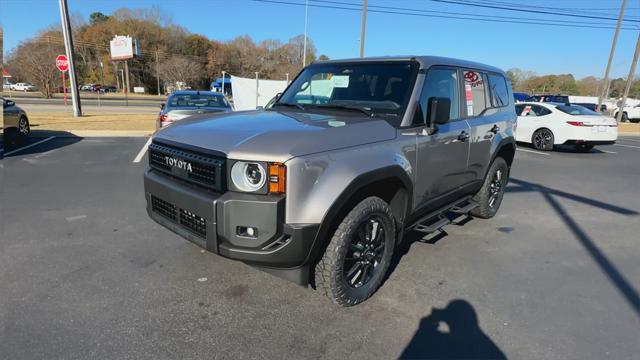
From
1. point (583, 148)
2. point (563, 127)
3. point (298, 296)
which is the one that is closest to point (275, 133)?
point (298, 296)

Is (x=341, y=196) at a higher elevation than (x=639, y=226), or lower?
higher

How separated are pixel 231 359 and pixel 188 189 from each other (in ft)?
3.85

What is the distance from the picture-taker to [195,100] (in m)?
10.5

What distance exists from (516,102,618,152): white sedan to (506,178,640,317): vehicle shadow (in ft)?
17.3

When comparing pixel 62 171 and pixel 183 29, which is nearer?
pixel 62 171

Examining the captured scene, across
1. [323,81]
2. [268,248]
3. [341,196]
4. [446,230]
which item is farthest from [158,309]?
[446,230]

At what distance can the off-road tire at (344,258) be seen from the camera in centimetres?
277

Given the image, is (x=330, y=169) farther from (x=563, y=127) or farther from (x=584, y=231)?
(x=563, y=127)

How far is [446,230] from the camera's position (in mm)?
4805

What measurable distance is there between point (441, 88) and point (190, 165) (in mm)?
2440

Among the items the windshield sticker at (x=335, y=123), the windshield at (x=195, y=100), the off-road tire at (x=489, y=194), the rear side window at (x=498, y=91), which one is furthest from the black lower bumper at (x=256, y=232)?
the windshield at (x=195, y=100)

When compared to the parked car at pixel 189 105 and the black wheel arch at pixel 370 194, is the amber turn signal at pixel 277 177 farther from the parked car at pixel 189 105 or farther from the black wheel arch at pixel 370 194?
the parked car at pixel 189 105

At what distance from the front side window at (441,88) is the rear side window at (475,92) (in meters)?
0.27

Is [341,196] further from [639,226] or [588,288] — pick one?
[639,226]
